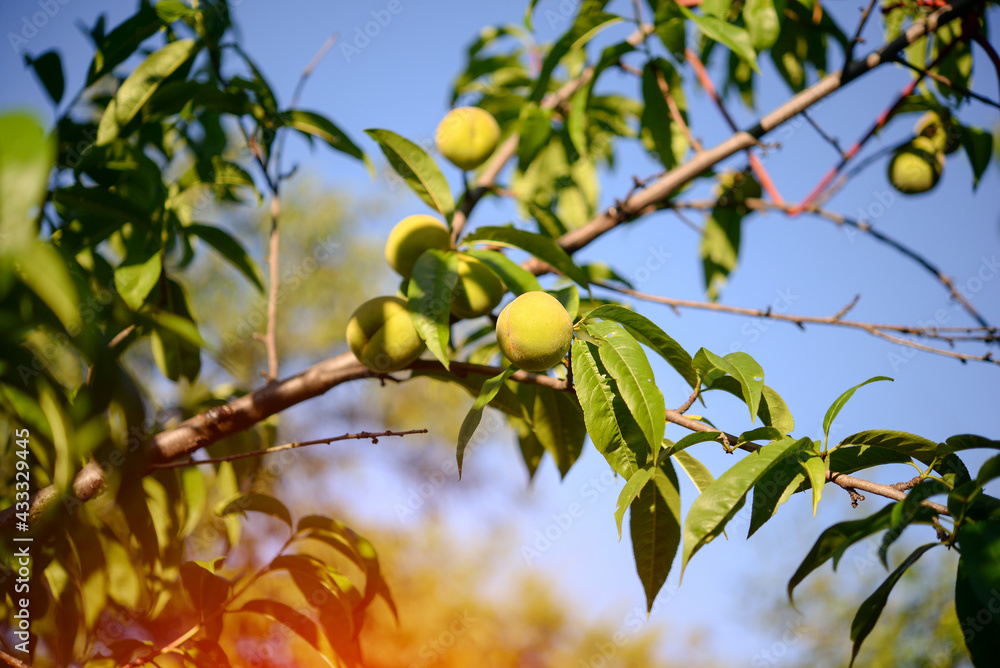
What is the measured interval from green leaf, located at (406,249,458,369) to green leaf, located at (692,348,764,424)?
13.6 inches

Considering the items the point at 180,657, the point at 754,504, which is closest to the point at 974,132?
the point at 754,504

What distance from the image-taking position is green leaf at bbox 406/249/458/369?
0.89m

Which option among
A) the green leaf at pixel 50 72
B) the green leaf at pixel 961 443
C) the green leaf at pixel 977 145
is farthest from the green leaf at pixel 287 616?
the green leaf at pixel 977 145

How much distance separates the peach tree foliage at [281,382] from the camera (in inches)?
25.7

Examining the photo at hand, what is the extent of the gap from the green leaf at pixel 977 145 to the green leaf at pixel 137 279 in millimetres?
1863

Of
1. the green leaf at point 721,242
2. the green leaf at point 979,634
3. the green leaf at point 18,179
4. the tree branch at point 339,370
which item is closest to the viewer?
the green leaf at point 18,179

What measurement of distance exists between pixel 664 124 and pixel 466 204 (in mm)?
565

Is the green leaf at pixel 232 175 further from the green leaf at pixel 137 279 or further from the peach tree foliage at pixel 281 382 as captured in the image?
the green leaf at pixel 137 279

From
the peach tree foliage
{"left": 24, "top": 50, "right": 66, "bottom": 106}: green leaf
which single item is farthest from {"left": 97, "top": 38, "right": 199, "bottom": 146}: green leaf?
{"left": 24, "top": 50, "right": 66, "bottom": 106}: green leaf

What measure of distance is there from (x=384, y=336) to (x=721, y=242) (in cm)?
117

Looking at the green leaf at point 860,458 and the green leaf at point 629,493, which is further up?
the green leaf at point 860,458

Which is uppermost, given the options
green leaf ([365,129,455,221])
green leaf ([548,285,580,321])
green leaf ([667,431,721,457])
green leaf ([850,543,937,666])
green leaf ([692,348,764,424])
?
green leaf ([365,129,455,221])

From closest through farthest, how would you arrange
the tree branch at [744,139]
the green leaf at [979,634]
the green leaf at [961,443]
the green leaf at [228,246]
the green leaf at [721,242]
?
1. the green leaf at [979,634]
2. the green leaf at [961,443]
3. the tree branch at [744,139]
4. the green leaf at [228,246]
5. the green leaf at [721,242]

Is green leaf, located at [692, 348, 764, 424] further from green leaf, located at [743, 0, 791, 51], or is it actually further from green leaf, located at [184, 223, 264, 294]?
green leaf, located at [184, 223, 264, 294]
